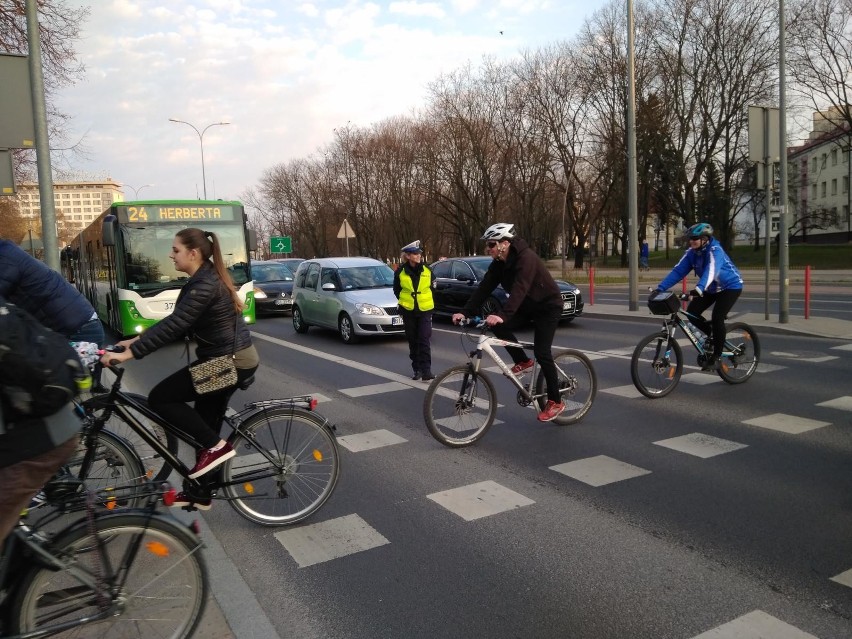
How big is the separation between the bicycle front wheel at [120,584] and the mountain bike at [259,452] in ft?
4.13

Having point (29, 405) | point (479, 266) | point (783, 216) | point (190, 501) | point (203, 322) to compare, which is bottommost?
point (190, 501)

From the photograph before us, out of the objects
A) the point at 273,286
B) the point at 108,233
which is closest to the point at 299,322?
the point at 108,233

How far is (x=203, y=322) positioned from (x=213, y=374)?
30 cm

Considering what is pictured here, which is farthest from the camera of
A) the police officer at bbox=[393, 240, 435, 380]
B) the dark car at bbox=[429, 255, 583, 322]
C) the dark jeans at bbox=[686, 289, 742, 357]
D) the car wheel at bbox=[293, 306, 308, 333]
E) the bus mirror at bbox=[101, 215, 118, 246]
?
the car wheel at bbox=[293, 306, 308, 333]

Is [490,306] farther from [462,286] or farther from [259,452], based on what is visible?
[259,452]

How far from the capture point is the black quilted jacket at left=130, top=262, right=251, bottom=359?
12.3 ft

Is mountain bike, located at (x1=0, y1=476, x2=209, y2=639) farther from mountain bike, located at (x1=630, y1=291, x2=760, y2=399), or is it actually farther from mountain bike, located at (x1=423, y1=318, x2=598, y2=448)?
mountain bike, located at (x1=630, y1=291, x2=760, y2=399)

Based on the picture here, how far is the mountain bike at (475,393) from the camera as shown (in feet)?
19.9

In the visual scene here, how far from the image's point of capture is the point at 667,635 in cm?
303

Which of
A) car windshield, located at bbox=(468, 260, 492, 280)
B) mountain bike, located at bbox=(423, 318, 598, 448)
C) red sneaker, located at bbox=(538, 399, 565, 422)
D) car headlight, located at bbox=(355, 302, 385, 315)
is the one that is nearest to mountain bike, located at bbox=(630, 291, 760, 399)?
mountain bike, located at bbox=(423, 318, 598, 448)

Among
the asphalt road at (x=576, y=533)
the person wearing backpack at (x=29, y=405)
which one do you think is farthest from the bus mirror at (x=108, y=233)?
the person wearing backpack at (x=29, y=405)

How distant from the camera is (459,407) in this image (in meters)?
6.18

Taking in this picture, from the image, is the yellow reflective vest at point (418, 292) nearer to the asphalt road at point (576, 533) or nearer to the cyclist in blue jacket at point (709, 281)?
the asphalt road at point (576, 533)

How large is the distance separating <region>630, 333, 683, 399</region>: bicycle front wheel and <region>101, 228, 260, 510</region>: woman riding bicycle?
4919mm
